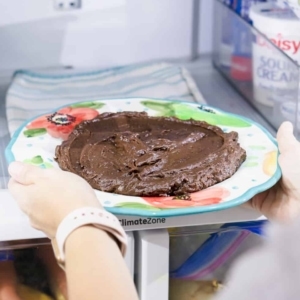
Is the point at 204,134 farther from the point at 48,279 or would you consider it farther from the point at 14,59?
the point at 14,59

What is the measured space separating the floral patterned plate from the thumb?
0.06 m

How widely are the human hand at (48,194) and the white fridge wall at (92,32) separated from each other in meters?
0.61

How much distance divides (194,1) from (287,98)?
39cm

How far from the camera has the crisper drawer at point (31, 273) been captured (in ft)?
2.78

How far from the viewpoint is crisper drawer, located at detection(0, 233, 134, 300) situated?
0.85 meters

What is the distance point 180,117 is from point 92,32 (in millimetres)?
441

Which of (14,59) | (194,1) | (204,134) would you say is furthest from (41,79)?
(204,134)

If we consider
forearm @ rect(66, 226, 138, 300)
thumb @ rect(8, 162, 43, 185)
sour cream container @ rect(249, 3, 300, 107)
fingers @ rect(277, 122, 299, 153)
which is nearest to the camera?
forearm @ rect(66, 226, 138, 300)

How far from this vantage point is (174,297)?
91 cm

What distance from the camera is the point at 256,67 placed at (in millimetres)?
1166

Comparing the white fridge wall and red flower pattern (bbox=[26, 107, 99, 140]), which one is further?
the white fridge wall

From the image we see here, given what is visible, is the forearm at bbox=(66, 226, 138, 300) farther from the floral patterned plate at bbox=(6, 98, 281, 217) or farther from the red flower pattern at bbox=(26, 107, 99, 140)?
the red flower pattern at bbox=(26, 107, 99, 140)

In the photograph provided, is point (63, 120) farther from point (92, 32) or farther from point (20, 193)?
point (92, 32)

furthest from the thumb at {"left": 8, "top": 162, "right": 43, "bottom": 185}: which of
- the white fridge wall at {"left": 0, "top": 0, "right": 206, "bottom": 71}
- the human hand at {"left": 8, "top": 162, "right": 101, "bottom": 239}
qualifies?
the white fridge wall at {"left": 0, "top": 0, "right": 206, "bottom": 71}
